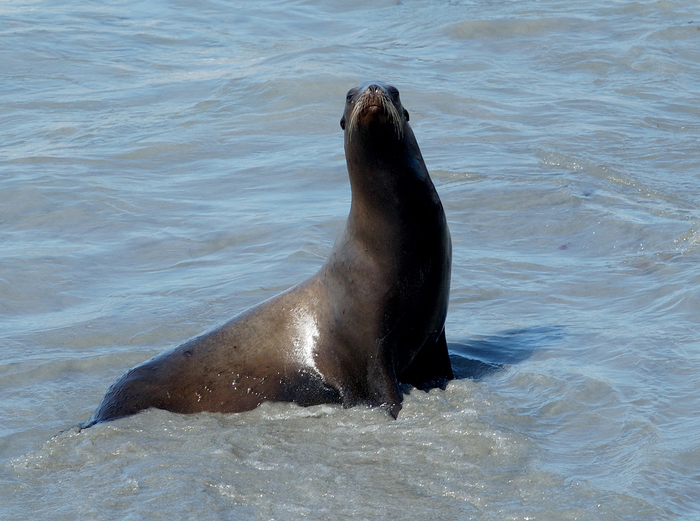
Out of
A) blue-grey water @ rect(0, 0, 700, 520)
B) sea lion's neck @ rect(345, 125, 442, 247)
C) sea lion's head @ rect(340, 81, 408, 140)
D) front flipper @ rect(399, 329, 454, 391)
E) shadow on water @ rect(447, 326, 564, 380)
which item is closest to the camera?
blue-grey water @ rect(0, 0, 700, 520)

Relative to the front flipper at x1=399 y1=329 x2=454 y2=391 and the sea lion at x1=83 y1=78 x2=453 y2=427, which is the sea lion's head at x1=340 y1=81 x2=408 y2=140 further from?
the front flipper at x1=399 y1=329 x2=454 y2=391

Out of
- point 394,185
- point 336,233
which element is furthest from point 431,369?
point 336,233

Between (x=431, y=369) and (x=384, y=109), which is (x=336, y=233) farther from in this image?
(x=384, y=109)

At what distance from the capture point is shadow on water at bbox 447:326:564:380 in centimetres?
647

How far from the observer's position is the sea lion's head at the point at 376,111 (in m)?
5.52

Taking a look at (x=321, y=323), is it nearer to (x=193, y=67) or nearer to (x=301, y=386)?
(x=301, y=386)

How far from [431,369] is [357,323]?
61cm

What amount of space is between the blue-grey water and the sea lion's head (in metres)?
1.51

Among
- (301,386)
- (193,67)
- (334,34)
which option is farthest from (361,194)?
(334,34)

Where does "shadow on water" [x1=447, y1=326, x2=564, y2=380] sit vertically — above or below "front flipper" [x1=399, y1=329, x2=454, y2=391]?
below

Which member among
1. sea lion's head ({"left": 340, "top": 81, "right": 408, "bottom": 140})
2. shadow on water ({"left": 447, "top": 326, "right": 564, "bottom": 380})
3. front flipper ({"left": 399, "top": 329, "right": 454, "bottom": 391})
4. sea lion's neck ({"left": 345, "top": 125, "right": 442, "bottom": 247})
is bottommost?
shadow on water ({"left": 447, "top": 326, "right": 564, "bottom": 380})

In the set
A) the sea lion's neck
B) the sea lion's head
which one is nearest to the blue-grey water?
the sea lion's neck

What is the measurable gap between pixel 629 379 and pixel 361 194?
1836 millimetres

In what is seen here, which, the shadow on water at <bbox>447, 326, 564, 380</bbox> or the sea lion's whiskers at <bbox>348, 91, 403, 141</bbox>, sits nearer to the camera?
the sea lion's whiskers at <bbox>348, 91, 403, 141</bbox>
